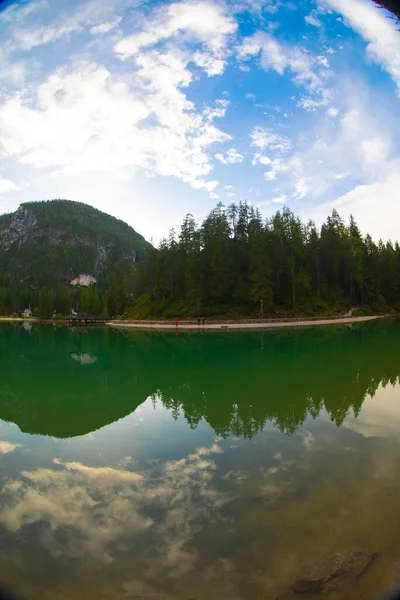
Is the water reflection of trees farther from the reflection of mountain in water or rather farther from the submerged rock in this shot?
the submerged rock

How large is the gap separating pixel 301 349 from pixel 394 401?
16.1 metres

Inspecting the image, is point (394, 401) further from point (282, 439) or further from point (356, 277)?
point (356, 277)

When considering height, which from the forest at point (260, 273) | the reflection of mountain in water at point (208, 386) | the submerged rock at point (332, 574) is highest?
Result: the forest at point (260, 273)

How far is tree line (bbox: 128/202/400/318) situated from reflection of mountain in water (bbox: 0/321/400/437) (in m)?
39.4

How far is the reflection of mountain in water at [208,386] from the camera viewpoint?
11.7m

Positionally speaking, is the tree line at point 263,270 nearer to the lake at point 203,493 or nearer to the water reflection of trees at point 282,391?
the water reflection of trees at point 282,391

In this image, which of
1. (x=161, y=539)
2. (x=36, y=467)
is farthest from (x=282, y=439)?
(x=36, y=467)

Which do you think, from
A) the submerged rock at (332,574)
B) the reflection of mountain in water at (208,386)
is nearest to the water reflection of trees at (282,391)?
the reflection of mountain in water at (208,386)

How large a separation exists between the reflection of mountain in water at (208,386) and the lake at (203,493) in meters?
0.13

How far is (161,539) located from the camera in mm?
5398

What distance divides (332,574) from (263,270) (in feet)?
201

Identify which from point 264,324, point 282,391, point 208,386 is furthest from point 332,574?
point 264,324

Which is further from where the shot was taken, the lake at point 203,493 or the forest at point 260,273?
the forest at point 260,273

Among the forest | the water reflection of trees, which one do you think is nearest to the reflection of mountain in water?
the water reflection of trees
